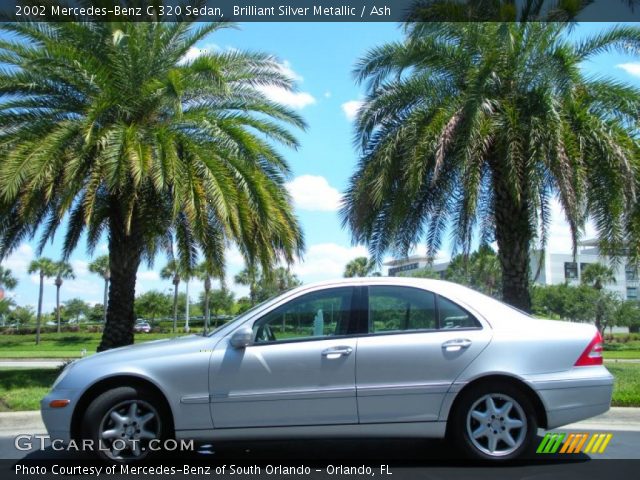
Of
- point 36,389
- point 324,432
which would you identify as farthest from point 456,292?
point 36,389

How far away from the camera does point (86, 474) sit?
5434 mm

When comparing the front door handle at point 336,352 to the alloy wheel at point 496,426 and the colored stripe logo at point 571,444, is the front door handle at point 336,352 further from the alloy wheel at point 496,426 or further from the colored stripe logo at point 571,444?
the colored stripe logo at point 571,444

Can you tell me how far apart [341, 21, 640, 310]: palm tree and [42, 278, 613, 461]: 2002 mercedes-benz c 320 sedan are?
5.52 meters

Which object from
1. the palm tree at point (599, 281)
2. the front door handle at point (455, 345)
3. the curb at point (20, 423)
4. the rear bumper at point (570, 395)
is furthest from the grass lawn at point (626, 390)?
the palm tree at point (599, 281)

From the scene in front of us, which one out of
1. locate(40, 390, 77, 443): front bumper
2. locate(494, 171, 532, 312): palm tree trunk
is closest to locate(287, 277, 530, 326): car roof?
locate(40, 390, 77, 443): front bumper

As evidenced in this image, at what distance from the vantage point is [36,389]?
10.3 m

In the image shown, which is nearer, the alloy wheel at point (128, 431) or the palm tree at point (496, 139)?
the alloy wheel at point (128, 431)

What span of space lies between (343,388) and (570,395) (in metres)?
1.96

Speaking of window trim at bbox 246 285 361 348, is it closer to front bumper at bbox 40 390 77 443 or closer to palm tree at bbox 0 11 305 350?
front bumper at bbox 40 390 77 443

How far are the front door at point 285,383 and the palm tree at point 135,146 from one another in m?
5.95

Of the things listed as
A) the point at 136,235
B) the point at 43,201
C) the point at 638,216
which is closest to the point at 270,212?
the point at 136,235

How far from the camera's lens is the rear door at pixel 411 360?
539cm

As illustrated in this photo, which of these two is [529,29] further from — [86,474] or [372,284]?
[86,474]

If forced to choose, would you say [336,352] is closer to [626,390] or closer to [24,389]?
[626,390]
